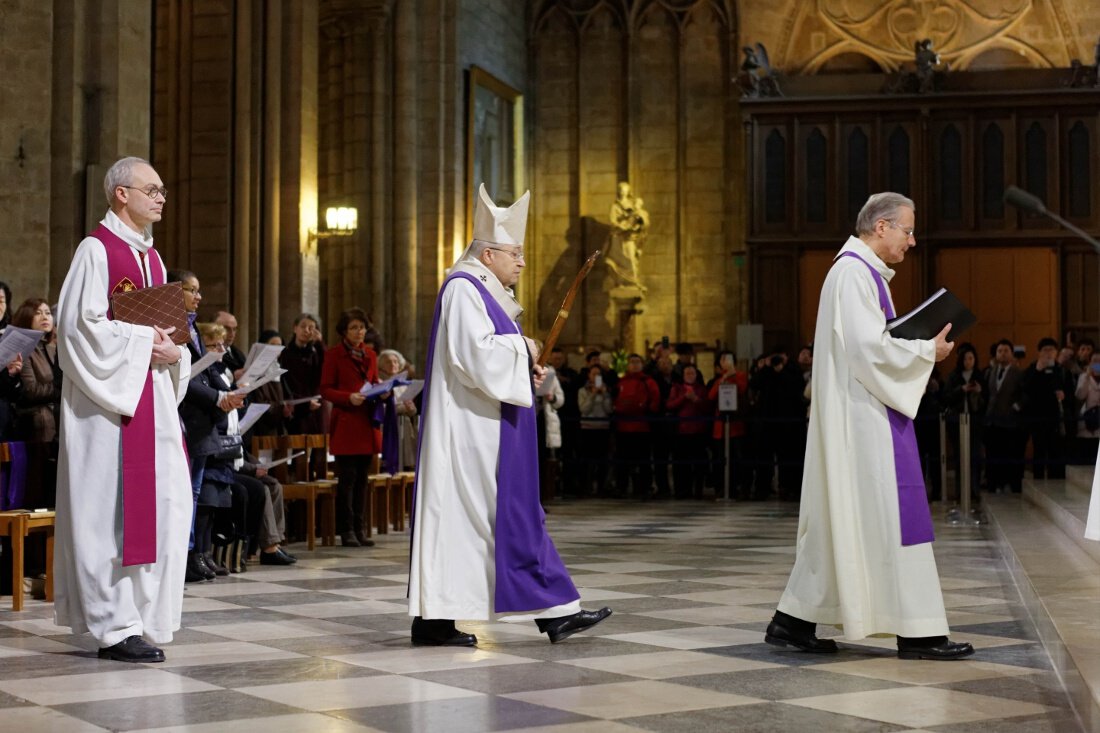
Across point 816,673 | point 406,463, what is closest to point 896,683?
point 816,673

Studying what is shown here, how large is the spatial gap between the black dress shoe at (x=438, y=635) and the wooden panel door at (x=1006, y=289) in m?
18.7

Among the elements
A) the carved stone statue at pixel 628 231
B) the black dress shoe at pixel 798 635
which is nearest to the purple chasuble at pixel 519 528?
the black dress shoe at pixel 798 635

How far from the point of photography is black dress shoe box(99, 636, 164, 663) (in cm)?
561

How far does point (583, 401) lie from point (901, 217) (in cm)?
1165

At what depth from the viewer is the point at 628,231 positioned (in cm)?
2533

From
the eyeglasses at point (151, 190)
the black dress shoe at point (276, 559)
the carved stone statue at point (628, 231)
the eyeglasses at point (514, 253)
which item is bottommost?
the black dress shoe at point (276, 559)

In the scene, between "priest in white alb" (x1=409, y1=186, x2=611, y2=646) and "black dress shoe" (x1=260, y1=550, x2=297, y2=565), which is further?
"black dress shoe" (x1=260, y1=550, x2=297, y2=565)

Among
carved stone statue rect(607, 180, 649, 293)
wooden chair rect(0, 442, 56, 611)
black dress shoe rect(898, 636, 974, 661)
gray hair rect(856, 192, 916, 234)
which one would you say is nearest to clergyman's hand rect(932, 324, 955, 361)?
gray hair rect(856, 192, 916, 234)

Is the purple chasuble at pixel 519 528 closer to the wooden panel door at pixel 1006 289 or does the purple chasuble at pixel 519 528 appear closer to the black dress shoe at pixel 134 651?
the black dress shoe at pixel 134 651

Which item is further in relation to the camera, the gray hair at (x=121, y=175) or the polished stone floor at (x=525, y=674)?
the gray hair at (x=121, y=175)

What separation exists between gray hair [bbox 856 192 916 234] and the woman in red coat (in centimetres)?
533

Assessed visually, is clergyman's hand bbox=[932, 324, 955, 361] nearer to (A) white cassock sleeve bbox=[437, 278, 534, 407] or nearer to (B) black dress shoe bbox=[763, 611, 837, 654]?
(B) black dress shoe bbox=[763, 611, 837, 654]

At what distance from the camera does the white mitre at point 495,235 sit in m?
6.32

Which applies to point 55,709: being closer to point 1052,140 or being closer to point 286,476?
point 286,476
